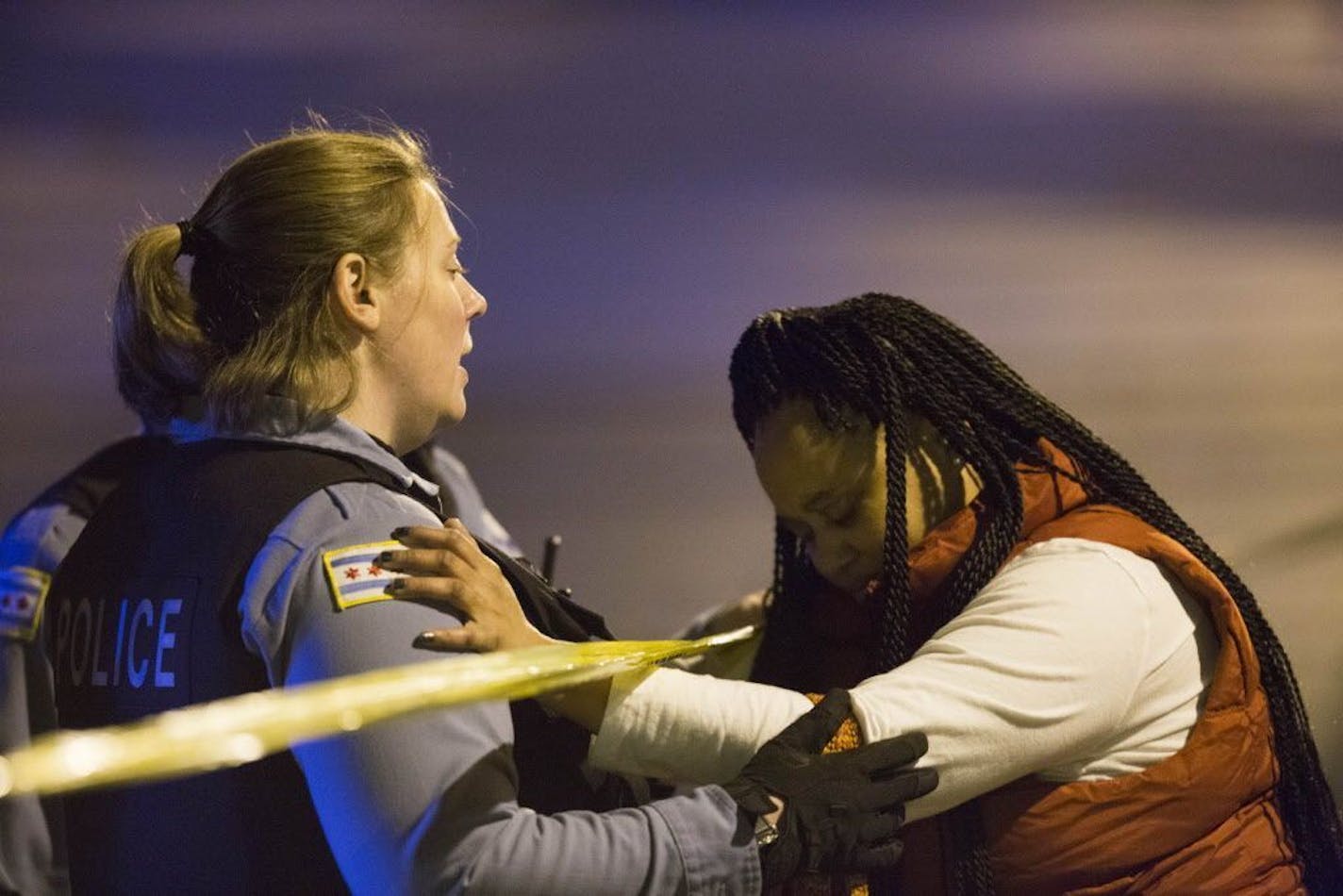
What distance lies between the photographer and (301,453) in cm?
128

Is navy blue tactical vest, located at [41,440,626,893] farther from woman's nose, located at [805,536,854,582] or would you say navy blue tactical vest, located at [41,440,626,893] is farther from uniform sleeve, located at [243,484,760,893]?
woman's nose, located at [805,536,854,582]

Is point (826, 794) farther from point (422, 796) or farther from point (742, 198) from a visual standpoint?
point (742, 198)

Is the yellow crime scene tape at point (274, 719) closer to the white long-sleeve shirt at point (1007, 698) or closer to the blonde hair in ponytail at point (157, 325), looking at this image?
the white long-sleeve shirt at point (1007, 698)

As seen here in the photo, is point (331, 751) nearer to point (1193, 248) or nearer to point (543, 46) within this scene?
point (543, 46)

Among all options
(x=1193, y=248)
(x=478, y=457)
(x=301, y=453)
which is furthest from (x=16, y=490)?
(x=1193, y=248)

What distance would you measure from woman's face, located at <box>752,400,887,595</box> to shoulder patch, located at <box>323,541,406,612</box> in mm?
567

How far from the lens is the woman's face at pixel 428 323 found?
55.8 inches

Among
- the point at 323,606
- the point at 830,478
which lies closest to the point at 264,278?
the point at 323,606

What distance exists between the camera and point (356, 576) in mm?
1172

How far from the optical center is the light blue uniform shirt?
1.12 m

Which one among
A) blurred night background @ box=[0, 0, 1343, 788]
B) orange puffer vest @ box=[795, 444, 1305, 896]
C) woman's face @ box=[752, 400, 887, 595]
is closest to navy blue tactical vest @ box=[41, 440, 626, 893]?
woman's face @ box=[752, 400, 887, 595]

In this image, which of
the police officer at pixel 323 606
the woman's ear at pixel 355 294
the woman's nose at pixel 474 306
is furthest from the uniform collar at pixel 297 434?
the woman's nose at pixel 474 306

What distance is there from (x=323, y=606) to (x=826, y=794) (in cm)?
50

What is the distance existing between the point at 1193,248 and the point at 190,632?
7.46 ft
